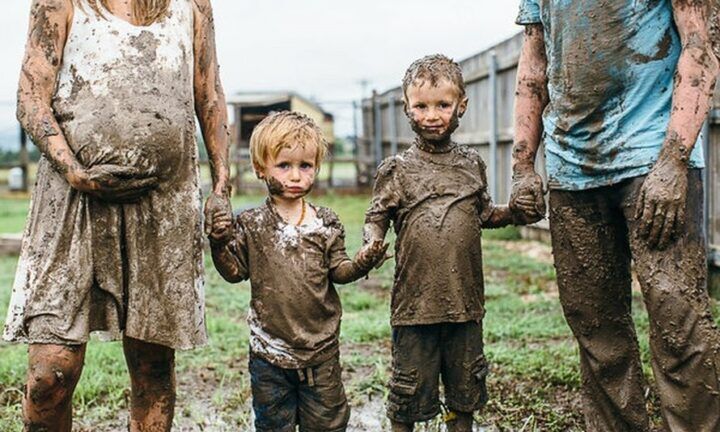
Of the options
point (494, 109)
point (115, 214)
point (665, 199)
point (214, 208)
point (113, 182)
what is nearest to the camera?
point (665, 199)

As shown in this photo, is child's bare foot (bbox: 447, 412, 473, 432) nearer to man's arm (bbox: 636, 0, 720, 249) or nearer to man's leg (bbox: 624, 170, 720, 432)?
man's leg (bbox: 624, 170, 720, 432)

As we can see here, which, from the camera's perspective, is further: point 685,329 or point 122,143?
point 122,143

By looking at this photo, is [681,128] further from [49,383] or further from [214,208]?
[49,383]

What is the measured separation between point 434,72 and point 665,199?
97 centimetres

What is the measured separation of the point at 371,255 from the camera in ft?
10.9

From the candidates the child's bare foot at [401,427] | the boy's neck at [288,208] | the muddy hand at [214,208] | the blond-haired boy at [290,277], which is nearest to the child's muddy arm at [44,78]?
the muddy hand at [214,208]

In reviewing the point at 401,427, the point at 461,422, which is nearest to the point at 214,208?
the point at 401,427

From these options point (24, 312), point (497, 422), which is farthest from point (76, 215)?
point (497, 422)

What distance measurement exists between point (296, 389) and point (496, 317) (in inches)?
145

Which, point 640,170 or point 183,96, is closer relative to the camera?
point 640,170

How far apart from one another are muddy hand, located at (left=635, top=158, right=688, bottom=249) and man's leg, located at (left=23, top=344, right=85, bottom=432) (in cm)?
193

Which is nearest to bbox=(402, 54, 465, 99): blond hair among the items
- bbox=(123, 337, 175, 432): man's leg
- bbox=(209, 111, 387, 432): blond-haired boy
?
bbox=(209, 111, 387, 432): blond-haired boy

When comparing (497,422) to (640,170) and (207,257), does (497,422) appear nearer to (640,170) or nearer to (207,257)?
(640,170)

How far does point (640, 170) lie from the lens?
3148mm
